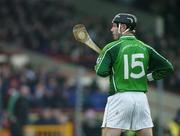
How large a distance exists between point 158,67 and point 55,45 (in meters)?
14.8

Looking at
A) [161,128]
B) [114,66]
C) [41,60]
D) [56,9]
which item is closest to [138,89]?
[114,66]

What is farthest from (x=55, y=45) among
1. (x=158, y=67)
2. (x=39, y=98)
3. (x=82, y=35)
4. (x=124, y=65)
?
(x=124, y=65)

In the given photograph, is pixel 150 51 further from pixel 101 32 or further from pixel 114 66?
pixel 101 32

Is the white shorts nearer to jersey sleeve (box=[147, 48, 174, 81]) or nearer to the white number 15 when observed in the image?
the white number 15

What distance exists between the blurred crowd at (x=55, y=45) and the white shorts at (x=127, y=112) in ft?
20.9

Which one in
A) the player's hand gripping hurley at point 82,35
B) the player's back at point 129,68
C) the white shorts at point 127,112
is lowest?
the white shorts at point 127,112

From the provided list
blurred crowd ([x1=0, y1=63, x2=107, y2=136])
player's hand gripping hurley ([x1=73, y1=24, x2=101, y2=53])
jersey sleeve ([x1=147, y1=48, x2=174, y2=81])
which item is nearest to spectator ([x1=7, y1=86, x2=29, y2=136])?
blurred crowd ([x1=0, y1=63, x2=107, y2=136])

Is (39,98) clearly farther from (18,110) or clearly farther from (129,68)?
(129,68)

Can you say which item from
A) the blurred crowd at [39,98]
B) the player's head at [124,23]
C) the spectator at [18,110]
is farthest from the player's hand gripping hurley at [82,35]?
the spectator at [18,110]

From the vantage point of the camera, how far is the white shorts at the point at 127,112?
29.8 feet

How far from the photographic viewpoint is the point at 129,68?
907 centimetres

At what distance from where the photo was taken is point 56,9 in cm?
2725

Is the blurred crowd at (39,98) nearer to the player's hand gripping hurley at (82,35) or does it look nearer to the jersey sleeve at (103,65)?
the player's hand gripping hurley at (82,35)

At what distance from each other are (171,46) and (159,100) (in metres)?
8.96
